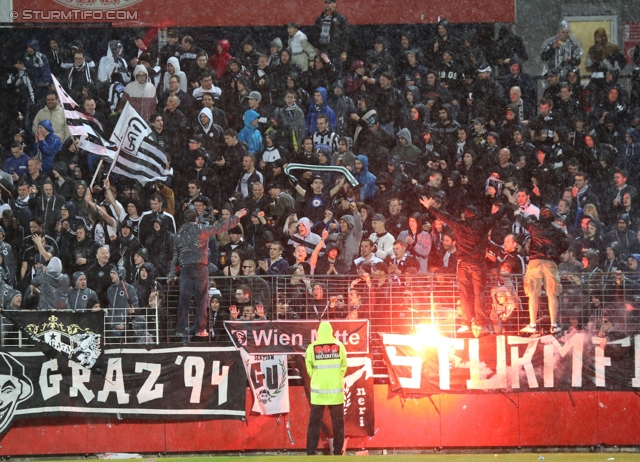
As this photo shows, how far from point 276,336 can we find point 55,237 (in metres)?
4.77

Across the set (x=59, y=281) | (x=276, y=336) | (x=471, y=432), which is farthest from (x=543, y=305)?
(x=59, y=281)

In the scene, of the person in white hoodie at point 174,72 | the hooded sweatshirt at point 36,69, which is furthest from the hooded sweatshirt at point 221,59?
the hooded sweatshirt at point 36,69

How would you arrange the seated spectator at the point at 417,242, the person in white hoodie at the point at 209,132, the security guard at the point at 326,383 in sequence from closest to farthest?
the security guard at the point at 326,383, the seated spectator at the point at 417,242, the person in white hoodie at the point at 209,132

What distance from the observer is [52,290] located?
1658 centimetres

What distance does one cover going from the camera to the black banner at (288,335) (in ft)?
52.5

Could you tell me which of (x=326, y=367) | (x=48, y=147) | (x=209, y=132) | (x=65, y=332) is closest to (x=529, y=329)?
(x=326, y=367)

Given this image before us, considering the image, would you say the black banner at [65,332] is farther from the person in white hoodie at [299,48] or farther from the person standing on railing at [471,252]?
the person in white hoodie at [299,48]

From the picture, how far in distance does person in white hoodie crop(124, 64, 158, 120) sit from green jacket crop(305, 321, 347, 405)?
7.45 metres

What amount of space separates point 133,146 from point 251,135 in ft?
9.25

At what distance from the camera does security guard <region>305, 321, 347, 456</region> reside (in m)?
14.6

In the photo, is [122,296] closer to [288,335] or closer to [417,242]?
[288,335]

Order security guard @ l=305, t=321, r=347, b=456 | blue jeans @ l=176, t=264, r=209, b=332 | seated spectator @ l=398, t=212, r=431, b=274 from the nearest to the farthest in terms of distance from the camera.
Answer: security guard @ l=305, t=321, r=347, b=456 < blue jeans @ l=176, t=264, r=209, b=332 < seated spectator @ l=398, t=212, r=431, b=274

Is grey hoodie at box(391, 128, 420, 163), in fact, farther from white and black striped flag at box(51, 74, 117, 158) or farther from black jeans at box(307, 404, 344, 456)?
black jeans at box(307, 404, 344, 456)

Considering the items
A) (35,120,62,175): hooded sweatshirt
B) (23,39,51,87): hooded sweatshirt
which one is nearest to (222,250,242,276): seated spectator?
(35,120,62,175): hooded sweatshirt
